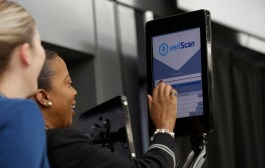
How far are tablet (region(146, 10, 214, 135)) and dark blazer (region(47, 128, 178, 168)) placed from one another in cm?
16

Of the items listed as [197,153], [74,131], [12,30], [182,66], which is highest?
[12,30]

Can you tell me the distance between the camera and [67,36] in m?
3.12

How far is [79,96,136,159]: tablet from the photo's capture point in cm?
162

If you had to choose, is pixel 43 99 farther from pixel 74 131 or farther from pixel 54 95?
pixel 74 131

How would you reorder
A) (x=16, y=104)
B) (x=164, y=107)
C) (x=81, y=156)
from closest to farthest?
(x=16, y=104) < (x=81, y=156) < (x=164, y=107)

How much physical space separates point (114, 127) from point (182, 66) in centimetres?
26

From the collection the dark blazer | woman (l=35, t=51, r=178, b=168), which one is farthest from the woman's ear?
the dark blazer

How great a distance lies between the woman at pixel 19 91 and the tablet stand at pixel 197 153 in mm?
593

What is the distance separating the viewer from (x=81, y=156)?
1469 mm

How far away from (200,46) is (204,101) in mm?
149

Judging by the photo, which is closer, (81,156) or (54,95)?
(81,156)

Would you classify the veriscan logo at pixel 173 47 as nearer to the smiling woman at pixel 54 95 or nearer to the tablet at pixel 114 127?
the tablet at pixel 114 127

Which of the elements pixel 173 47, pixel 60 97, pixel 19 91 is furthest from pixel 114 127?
pixel 19 91

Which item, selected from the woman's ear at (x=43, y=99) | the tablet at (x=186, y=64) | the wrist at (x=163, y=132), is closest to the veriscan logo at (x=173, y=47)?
the tablet at (x=186, y=64)
